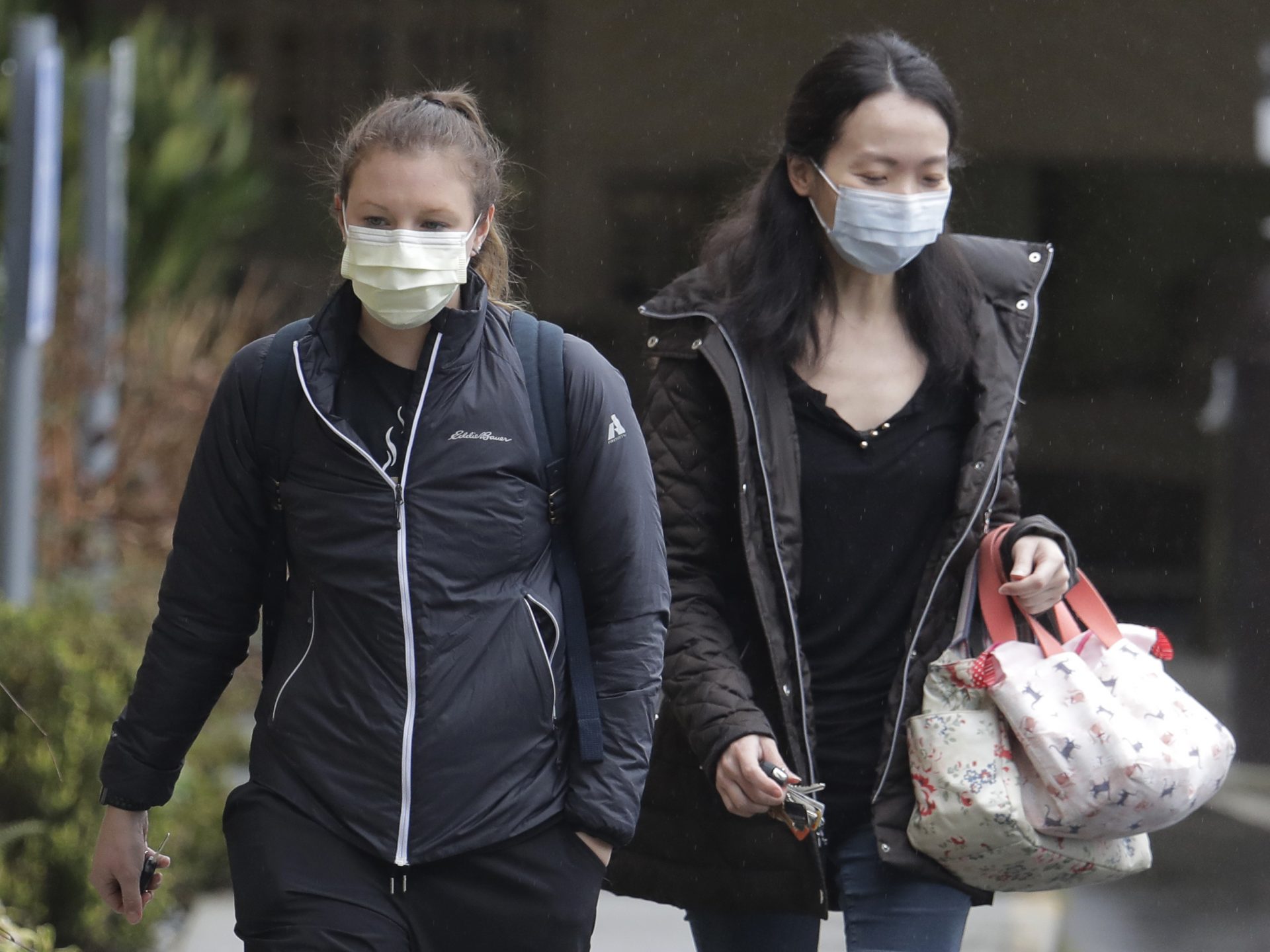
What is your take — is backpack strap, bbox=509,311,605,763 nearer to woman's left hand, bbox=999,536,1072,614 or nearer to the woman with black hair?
the woman with black hair

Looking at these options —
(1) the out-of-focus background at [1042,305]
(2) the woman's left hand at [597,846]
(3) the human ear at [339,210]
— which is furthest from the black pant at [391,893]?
(1) the out-of-focus background at [1042,305]

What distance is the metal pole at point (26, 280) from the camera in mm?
5602

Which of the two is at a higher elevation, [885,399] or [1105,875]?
[885,399]

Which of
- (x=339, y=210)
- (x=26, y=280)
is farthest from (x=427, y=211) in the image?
(x=26, y=280)

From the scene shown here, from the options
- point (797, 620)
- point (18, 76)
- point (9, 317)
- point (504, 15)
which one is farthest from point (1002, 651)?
point (504, 15)

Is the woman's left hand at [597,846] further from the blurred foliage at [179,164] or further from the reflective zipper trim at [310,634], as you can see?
the blurred foliage at [179,164]

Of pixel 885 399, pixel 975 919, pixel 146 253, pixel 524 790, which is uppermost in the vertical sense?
pixel 885 399

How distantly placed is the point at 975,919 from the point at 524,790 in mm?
3670

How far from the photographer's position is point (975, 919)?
6.01m

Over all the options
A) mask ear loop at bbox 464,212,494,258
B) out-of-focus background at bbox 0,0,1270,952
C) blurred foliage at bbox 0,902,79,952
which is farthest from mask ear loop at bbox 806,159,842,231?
out-of-focus background at bbox 0,0,1270,952

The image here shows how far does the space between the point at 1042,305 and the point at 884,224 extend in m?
3.66

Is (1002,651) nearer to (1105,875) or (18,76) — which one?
(1105,875)

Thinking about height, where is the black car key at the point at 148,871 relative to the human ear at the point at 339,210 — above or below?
below

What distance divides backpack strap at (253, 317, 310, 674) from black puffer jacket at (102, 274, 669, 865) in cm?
2
